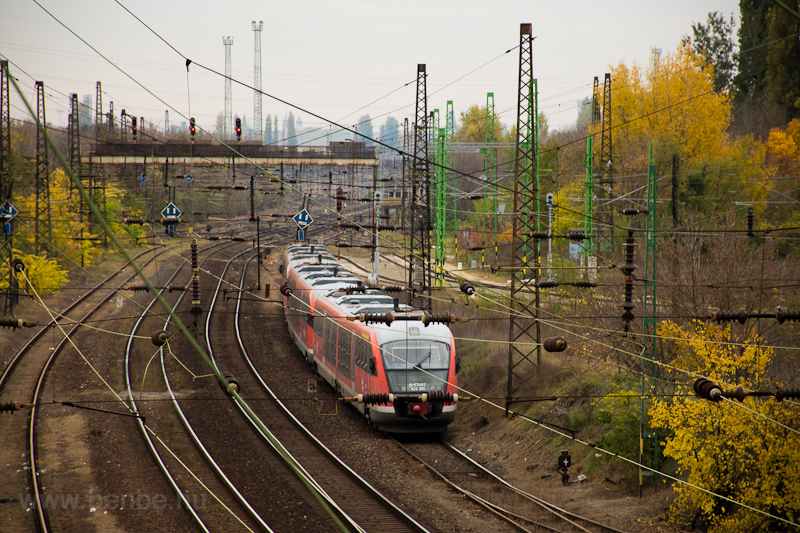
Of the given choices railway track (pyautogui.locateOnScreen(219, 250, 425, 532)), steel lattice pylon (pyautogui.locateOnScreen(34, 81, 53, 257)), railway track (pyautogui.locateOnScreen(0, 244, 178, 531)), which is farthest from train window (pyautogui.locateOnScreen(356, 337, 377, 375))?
steel lattice pylon (pyautogui.locateOnScreen(34, 81, 53, 257))

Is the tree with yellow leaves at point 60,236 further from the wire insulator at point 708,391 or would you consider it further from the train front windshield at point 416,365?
the wire insulator at point 708,391

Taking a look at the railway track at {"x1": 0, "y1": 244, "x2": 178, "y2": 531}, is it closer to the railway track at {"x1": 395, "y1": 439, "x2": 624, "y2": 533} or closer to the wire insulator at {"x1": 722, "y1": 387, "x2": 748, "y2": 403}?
the railway track at {"x1": 395, "y1": 439, "x2": 624, "y2": 533}

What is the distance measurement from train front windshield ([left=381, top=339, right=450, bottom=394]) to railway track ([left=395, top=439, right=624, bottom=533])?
1653 millimetres

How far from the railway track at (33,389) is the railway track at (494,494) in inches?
323

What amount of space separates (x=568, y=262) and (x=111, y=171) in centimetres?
4239

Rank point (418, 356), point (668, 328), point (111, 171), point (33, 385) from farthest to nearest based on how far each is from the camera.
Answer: point (111, 171), point (33, 385), point (418, 356), point (668, 328)

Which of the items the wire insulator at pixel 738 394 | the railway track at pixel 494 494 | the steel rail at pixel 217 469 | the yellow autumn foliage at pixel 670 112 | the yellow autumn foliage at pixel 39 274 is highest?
the yellow autumn foliage at pixel 670 112

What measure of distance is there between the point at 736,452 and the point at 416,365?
768 cm

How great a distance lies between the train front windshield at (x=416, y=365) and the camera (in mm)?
17547

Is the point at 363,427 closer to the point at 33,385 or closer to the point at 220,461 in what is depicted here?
the point at 220,461

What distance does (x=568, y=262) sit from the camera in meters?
37.9

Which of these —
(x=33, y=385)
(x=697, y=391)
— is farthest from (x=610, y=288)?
(x=33, y=385)

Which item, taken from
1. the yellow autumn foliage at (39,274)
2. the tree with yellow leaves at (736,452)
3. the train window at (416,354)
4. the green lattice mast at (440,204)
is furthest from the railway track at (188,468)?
the green lattice mast at (440,204)

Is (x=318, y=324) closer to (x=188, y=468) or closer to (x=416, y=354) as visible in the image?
(x=416, y=354)
